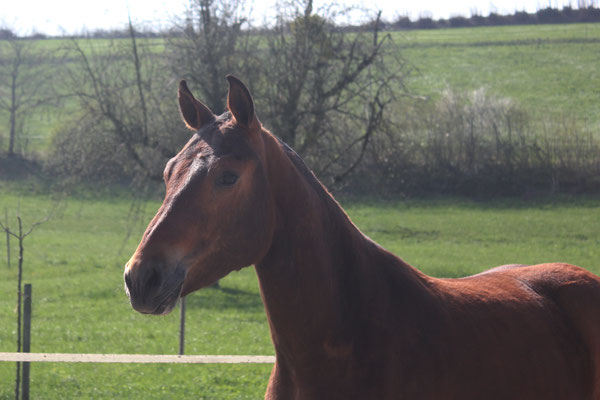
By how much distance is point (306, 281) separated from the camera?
2.38 m

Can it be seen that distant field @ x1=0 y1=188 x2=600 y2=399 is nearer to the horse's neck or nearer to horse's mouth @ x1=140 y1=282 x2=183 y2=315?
the horse's neck

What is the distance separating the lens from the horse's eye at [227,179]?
2.24 metres

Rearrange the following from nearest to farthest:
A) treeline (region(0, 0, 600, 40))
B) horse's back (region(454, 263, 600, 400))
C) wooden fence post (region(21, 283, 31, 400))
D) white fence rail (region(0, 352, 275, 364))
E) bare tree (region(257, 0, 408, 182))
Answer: horse's back (region(454, 263, 600, 400))
white fence rail (region(0, 352, 275, 364))
wooden fence post (region(21, 283, 31, 400))
bare tree (region(257, 0, 408, 182))
treeline (region(0, 0, 600, 40))

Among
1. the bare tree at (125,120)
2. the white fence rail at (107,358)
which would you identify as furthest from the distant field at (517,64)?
the white fence rail at (107,358)

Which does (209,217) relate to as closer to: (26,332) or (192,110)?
(192,110)

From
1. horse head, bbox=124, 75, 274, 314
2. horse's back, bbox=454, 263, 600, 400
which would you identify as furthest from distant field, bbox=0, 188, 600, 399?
horse head, bbox=124, 75, 274, 314

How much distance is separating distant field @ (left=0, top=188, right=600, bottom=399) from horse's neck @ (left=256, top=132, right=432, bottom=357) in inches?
221

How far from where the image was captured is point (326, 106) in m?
14.6

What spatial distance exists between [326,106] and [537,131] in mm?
9354

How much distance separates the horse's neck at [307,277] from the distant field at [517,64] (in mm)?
12987

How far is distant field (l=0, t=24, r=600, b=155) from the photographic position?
18734 mm

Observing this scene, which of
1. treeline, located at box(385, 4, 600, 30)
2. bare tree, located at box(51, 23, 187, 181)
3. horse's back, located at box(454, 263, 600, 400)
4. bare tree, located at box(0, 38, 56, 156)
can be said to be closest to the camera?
horse's back, located at box(454, 263, 600, 400)

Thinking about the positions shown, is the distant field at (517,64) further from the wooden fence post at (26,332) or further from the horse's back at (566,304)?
the horse's back at (566,304)

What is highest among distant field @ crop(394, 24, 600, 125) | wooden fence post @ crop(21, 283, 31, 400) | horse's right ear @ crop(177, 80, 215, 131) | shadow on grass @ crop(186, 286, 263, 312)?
distant field @ crop(394, 24, 600, 125)
